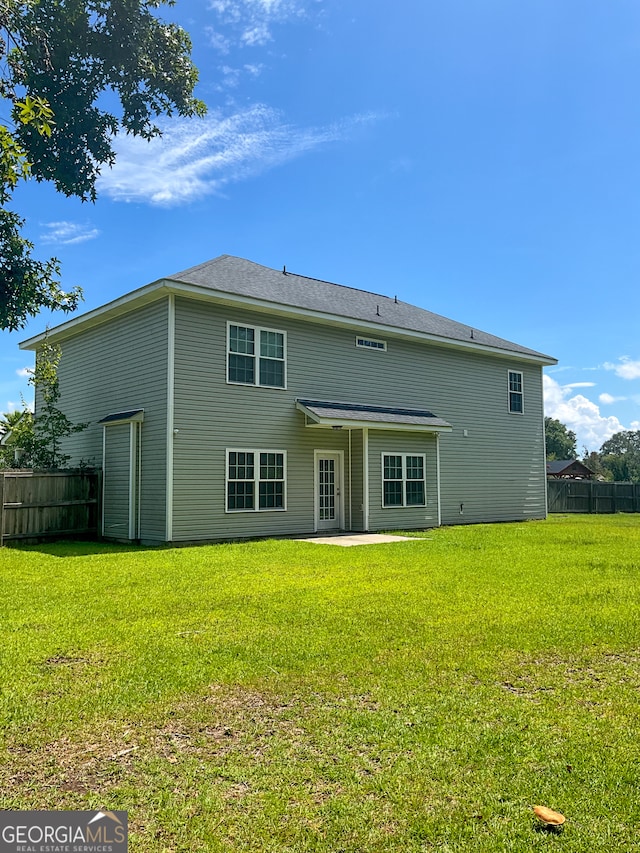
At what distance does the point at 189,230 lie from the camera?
14.3 metres

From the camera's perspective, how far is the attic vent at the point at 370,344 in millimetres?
16744

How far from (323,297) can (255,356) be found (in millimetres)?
3776

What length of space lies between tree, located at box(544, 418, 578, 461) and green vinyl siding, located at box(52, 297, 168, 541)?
73.1 meters

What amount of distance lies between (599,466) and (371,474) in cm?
6732

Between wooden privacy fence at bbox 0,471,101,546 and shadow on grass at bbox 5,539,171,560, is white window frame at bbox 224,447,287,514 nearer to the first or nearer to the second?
shadow on grass at bbox 5,539,171,560

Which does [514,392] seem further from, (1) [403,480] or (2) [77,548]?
(2) [77,548]

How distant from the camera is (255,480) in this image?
14.2 meters

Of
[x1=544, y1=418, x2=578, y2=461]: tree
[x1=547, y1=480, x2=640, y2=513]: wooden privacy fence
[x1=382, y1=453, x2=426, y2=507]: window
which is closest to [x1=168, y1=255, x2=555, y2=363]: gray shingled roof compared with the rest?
[x1=382, y1=453, x2=426, y2=507]: window

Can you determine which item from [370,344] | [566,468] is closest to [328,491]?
[370,344]

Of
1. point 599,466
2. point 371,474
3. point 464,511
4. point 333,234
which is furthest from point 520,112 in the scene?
point 599,466

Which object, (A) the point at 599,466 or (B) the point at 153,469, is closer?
(B) the point at 153,469

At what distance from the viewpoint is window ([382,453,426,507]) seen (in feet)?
53.2

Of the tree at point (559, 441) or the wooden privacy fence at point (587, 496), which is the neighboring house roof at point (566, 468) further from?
the tree at point (559, 441)

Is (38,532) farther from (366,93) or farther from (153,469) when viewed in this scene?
(366,93)
